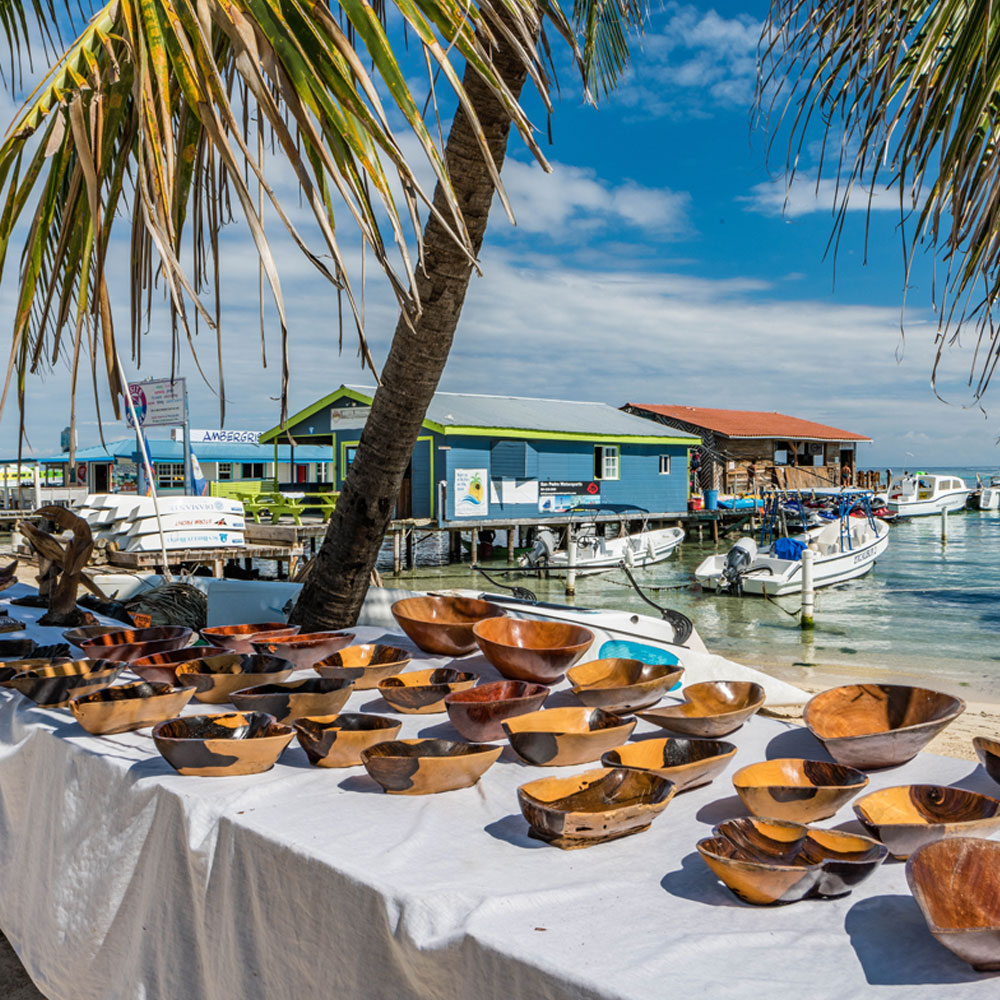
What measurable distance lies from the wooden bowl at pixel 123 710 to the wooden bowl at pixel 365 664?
1.50ft

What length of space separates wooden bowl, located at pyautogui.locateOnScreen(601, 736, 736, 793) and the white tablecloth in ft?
0.18

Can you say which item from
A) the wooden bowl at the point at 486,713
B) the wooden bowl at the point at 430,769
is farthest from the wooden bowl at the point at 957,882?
the wooden bowl at the point at 486,713

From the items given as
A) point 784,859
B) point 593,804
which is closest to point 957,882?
point 784,859

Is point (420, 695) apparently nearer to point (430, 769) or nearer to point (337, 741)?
point (337, 741)

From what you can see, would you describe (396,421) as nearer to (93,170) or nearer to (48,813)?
(48,813)

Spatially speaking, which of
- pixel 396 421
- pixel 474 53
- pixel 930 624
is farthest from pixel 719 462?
pixel 474 53

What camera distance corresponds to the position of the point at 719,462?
39.8 meters

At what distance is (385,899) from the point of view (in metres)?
1.43

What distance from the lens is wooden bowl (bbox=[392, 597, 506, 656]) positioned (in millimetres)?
3047

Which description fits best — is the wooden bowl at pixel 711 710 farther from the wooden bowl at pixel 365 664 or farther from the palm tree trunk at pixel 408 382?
the palm tree trunk at pixel 408 382

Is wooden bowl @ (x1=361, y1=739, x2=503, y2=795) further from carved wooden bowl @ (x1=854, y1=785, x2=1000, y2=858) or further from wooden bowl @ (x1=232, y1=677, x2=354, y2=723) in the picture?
carved wooden bowl @ (x1=854, y1=785, x2=1000, y2=858)

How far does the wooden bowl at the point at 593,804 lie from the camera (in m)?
1.59

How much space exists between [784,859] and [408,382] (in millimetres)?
3071

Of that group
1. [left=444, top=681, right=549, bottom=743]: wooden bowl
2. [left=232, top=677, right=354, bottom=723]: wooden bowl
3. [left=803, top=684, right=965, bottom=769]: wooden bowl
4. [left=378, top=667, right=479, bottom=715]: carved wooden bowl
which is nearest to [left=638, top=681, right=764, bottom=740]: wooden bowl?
[left=803, top=684, right=965, bottom=769]: wooden bowl
